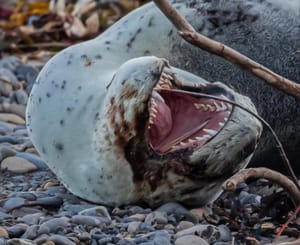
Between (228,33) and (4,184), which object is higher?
(228,33)

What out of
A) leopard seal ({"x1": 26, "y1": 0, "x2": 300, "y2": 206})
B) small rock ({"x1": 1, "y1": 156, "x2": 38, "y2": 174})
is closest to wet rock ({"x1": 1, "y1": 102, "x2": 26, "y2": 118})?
small rock ({"x1": 1, "y1": 156, "x2": 38, "y2": 174})

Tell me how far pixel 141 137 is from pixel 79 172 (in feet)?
0.97

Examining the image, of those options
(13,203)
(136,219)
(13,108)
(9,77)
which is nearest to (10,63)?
(9,77)

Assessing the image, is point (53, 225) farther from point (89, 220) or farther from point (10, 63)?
point (10, 63)

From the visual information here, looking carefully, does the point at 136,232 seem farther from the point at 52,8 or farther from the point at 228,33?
the point at 52,8

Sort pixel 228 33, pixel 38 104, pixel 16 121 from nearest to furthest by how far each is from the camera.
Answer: pixel 38 104
pixel 228 33
pixel 16 121

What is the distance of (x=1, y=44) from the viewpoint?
749 centimetres

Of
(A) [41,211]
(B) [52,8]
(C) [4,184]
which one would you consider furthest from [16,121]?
(B) [52,8]

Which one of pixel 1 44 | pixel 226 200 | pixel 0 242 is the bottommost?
pixel 1 44

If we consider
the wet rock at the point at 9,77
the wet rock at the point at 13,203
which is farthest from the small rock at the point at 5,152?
the wet rock at the point at 9,77

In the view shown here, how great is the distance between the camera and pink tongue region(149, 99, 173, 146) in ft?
11.6

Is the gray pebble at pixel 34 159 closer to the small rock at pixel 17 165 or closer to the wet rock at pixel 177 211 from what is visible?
the small rock at pixel 17 165

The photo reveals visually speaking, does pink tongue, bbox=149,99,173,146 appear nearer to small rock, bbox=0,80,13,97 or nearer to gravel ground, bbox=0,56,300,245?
gravel ground, bbox=0,56,300,245

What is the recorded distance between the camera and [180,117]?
3570 mm
